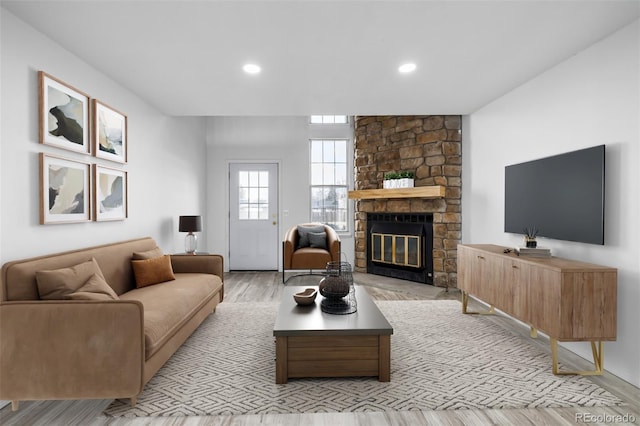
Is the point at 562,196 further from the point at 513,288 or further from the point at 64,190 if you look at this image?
the point at 64,190

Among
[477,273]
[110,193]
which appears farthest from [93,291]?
[477,273]

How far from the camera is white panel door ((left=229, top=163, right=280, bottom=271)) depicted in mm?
6203

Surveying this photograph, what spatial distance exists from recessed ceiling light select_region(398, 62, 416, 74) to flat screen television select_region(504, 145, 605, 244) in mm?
1399

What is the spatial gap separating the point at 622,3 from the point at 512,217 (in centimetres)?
195

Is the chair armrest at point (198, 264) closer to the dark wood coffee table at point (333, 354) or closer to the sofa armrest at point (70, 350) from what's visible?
the dark wood coffee table at point (333, 354)

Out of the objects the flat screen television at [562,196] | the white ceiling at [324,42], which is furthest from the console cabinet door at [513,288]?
the white ceiling at [324,42]

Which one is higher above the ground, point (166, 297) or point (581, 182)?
point (581, 182)

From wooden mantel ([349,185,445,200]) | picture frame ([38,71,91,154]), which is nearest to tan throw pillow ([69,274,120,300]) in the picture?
picture frame ([38,71,91,154])

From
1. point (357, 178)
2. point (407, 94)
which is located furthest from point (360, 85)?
point (357, 178)

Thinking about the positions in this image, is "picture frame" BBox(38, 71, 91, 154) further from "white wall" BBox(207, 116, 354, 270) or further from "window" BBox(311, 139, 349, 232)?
"window" BBox(311, 139, 349, 232)

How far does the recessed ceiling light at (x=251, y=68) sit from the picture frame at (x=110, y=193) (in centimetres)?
156

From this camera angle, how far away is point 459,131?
4.79m

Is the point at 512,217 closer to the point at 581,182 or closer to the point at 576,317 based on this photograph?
the point at 581,182

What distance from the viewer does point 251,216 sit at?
6.22m
